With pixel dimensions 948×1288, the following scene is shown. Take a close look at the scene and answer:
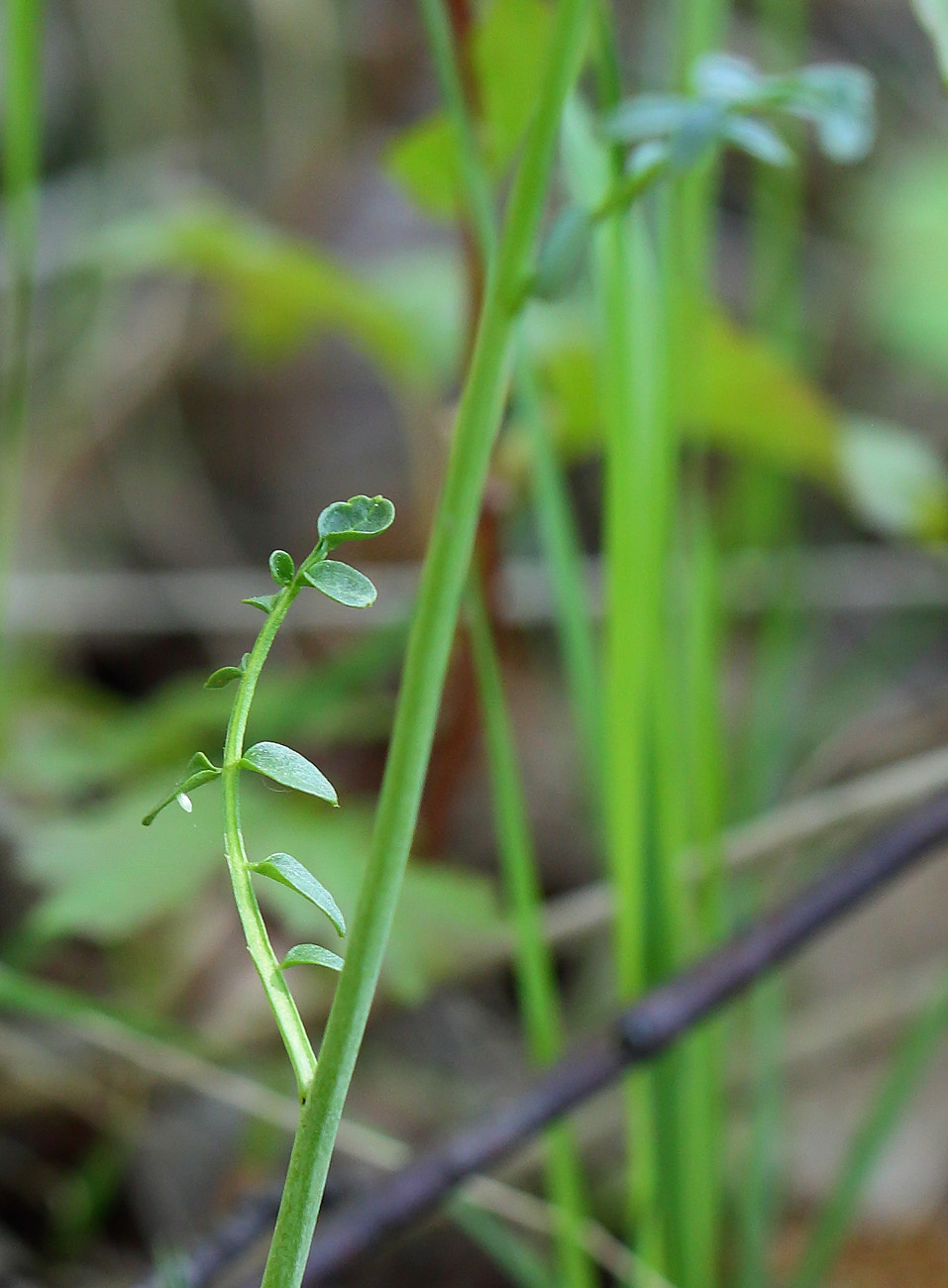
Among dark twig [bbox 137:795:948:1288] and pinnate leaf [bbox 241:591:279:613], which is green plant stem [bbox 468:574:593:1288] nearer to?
dark twig [bbox 137:795:948:1288]

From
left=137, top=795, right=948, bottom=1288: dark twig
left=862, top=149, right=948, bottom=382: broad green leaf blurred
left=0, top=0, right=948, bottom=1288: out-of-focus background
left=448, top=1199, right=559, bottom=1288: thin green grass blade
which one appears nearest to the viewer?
left=137, top=795, right=948, bottom=1288: dark twig

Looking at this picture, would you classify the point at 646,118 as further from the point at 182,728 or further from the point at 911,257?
the point at 911,257

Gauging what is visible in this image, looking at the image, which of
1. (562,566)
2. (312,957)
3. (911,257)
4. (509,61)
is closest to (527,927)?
(562,566)

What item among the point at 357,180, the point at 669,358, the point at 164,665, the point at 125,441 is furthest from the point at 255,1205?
the point at 357,180

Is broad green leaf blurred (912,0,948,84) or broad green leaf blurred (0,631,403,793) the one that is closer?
broad green leaf blurred (912,0,948,84)

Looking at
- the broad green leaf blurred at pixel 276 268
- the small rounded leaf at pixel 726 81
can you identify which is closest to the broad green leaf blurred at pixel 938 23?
the small rounded leaf at pixel 726 81

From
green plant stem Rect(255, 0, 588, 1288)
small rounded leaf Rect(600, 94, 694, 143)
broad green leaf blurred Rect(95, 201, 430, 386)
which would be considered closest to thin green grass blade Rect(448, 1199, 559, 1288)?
green plant stem Rect(255, 0, 588, 1288)

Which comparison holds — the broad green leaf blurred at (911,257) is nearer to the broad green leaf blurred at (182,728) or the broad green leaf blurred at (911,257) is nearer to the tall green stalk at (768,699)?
the tall green stalk at (768,699)

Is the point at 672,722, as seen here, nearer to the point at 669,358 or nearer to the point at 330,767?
the point at 669,358
